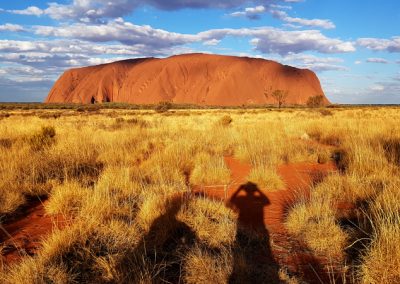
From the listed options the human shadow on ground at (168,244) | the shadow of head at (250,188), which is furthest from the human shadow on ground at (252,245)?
the human shadow on ground at (168,244)

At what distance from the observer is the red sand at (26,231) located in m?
3.10

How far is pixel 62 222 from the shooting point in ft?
12.8

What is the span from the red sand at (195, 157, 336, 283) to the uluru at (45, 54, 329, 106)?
85551mm

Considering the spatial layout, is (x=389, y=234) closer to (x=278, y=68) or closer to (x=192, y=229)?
(x=192, y=229)

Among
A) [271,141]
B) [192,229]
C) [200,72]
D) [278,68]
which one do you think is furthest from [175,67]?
[192,229]

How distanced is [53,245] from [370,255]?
2.69 m

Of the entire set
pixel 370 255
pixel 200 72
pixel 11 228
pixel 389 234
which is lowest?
pixel 11 228

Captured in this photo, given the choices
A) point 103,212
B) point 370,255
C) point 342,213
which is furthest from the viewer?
point 342,213

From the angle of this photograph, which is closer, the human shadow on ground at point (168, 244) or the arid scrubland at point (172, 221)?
the arid scrubland at point (172, 221)

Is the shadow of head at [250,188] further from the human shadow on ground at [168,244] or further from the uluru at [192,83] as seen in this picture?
the uluru at [192,83]

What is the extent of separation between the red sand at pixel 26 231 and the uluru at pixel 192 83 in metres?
88.7

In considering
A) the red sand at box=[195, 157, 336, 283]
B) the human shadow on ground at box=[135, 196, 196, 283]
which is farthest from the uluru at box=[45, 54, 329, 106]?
the human shadow on ground at box=[135, 196, 196, 283]

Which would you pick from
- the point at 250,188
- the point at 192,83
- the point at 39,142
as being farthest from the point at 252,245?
the point at 192,83

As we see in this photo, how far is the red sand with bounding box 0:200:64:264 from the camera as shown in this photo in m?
→ 3.10
